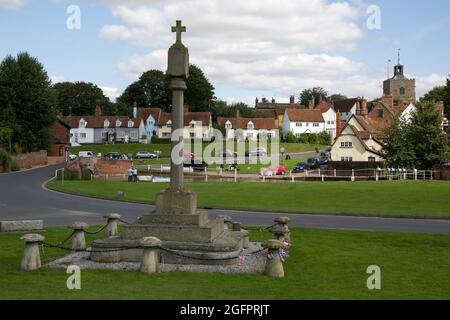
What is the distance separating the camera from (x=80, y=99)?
13188 centimetres

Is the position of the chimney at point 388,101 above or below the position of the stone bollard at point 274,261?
above

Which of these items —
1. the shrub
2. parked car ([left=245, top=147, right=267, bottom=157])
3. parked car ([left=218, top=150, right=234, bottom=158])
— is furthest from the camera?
parked car ([left=245, top=147, right=267, bottom=157])

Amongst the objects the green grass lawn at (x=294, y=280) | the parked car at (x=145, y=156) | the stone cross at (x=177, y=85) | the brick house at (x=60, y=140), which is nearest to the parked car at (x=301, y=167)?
the parked car at (x=145, y=156)

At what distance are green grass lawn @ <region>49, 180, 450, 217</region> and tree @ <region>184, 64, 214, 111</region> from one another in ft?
266

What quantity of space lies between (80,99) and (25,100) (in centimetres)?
5984

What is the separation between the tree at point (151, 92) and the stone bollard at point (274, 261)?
120845 mm

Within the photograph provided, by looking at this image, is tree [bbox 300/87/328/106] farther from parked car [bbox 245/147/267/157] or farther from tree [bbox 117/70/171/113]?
parked car [bbox 245/147/267/157]

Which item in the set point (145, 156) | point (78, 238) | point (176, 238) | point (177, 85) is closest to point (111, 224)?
point (78, 238)

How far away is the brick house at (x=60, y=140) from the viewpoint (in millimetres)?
87431

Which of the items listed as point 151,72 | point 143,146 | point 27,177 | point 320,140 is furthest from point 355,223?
point 151,72

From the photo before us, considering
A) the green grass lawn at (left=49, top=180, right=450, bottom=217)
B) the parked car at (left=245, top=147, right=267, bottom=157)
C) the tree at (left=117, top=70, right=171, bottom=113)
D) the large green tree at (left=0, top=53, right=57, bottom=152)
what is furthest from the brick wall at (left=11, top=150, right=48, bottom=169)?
the tree at (left=117, top=70, right=171, bottom=113)

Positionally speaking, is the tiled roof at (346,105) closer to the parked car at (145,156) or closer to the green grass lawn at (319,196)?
the parked car at (145,156)

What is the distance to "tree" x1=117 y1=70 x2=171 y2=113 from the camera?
431 ft

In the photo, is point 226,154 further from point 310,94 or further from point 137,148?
point 310,94
